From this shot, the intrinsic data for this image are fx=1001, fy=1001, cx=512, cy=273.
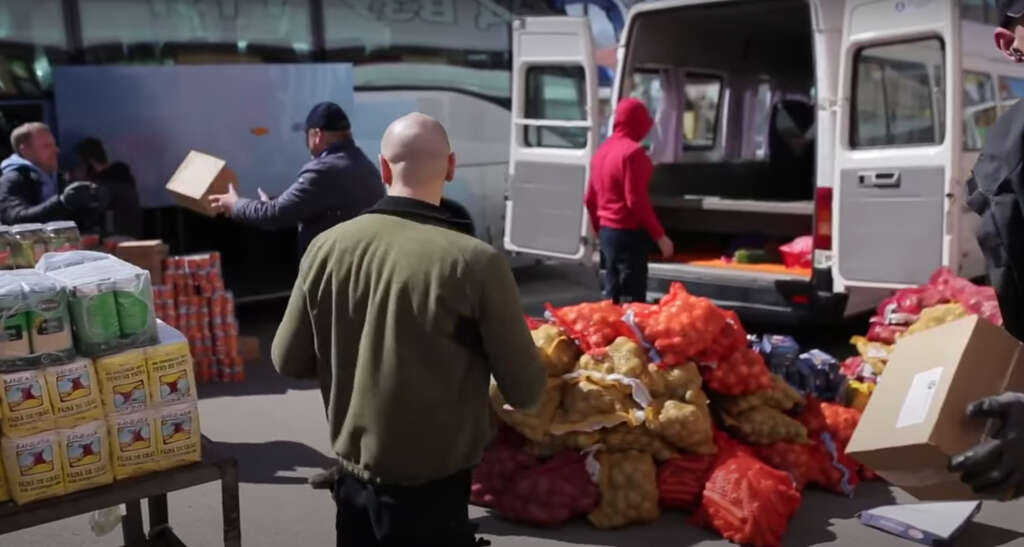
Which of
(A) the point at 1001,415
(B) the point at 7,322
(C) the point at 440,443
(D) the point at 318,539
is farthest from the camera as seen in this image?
(D) the point at 318,539

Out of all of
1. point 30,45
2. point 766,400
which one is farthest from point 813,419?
point 30,45

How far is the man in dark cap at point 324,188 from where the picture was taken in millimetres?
5273

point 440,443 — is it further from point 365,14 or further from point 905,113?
point 365,14

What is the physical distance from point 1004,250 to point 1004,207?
0.33 feet

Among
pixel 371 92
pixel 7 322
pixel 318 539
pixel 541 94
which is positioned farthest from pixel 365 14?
pixel 7 322

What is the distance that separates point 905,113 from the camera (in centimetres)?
678

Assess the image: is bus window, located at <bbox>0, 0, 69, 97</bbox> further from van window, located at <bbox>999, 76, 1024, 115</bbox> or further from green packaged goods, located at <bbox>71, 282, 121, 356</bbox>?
van window, located at <bbox>999, 76, 1024, 115</bbox>

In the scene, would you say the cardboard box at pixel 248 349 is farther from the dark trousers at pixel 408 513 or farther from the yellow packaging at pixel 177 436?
the dark trousers at pixel 408 513

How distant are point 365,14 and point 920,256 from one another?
18.7 feet

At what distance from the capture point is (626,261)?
7.18m

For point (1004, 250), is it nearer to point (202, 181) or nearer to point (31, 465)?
point (31, 465)

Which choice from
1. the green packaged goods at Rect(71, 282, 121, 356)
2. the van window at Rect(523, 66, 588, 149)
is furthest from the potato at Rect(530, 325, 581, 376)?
the van window at Rect(523, 66, 588, 149)

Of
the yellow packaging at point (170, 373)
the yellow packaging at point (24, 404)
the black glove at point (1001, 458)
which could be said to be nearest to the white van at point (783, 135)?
the black glove at point (1001, 458)

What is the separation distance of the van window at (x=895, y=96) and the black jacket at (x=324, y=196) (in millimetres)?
3408
